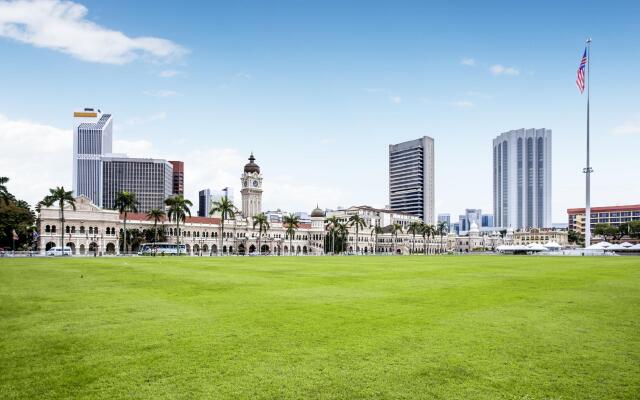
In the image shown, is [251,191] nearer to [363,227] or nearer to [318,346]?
[363,227]

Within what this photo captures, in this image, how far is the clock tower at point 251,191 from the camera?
152375 millimetres

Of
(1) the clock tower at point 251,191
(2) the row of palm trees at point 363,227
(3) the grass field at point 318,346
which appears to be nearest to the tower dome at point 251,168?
(1) the clock tower at point 251,191

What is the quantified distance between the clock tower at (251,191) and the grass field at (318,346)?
131 m

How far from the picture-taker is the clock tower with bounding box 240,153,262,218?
152 metres

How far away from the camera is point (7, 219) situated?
9056 cm

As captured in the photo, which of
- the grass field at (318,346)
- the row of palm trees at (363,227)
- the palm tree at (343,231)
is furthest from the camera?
the row of palm trees at (363,227)

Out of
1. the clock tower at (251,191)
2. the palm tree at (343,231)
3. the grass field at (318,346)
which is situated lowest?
the palm tree at (343,231)

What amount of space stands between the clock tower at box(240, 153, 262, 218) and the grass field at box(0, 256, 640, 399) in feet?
431

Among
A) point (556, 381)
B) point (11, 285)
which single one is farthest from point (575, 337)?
point (11, 285)

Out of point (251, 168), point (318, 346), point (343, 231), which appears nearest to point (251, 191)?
point (251, 168)

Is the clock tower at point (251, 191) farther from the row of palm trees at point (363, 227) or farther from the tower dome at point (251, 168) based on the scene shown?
the row of palm trees at point (363, 227)

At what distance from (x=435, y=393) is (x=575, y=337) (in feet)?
21.0

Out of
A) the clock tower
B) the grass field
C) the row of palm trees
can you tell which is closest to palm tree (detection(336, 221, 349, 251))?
the row of palm trees

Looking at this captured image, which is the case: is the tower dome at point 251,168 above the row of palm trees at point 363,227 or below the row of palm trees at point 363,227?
above
